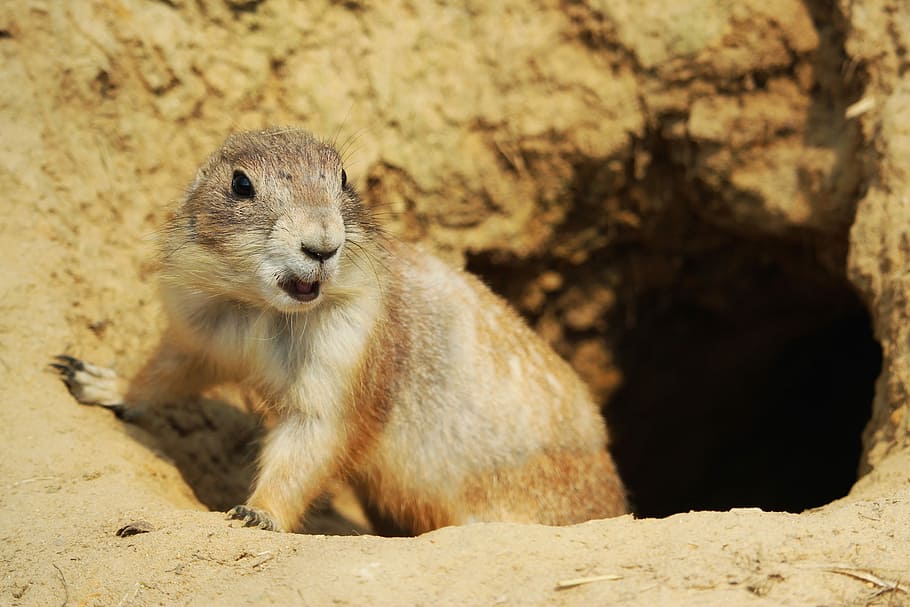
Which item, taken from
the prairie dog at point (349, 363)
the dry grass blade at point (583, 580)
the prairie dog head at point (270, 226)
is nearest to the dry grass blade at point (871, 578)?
the dry grass blade at point (583, 580)

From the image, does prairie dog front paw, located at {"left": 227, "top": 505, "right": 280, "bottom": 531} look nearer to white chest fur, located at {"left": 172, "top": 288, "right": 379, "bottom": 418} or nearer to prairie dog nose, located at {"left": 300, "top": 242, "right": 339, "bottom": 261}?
white chest fur, located at {"left": 172, "top": 288, "right": 379, "bottom": 418}

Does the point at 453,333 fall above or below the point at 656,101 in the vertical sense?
below

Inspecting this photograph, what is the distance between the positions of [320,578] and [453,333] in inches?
101

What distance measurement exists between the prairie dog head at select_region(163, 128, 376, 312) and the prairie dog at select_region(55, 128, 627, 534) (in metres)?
0.01

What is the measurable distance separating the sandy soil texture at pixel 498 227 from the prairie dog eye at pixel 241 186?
1678 millimetres

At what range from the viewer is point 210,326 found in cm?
574

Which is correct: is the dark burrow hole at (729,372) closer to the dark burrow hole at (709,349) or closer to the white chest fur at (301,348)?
the dark burrow hole at (709,349)

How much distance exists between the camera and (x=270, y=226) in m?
5.11

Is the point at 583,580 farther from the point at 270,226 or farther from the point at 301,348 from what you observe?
the point at 270,226

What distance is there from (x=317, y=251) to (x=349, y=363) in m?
0.88

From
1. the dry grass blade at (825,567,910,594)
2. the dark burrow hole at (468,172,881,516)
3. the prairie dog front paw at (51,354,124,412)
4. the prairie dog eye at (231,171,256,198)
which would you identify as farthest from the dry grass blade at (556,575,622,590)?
the dark burrow hole at (468,172,881,516)

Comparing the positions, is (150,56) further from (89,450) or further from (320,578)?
(320,578)

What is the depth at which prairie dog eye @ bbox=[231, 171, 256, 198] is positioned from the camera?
5.30 metres

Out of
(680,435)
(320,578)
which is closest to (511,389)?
(320,578)
